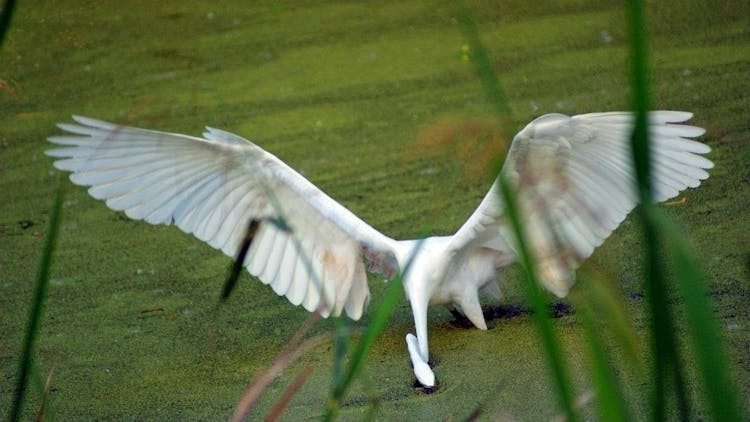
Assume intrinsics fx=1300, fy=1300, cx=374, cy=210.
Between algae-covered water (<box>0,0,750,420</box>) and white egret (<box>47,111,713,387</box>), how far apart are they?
9 cm

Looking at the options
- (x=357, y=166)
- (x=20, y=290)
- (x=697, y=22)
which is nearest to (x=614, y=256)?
(x=357, y=166)

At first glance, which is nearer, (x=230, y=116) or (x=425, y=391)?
(x=425, y=391)

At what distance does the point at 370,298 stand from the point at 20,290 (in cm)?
88

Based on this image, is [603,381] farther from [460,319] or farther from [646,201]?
[460,319]

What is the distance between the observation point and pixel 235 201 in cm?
266

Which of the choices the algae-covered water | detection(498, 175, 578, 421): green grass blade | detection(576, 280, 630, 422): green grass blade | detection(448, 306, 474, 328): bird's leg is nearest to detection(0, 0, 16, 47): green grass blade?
the algae-covered water

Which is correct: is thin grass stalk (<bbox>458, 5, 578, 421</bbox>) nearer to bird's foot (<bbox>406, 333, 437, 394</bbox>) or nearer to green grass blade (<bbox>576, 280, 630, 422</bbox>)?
green grass blade (<bbox>576, 280, 630, 422</bbox>)

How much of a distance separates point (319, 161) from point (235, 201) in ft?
3.16

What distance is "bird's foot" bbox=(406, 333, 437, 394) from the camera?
2355mm

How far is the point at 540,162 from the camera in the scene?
94.8 inches

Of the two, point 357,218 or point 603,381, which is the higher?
point 603,381

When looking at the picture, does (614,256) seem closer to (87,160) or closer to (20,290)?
(87,160)

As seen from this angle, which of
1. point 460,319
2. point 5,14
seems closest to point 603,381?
point 5,14

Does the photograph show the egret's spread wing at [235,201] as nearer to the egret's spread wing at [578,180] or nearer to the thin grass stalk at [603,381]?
the egret's spread wing at [578,180]
